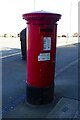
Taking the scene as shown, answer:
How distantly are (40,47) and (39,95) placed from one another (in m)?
0.90

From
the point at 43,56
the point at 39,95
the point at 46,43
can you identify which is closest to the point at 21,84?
the point at 39,95

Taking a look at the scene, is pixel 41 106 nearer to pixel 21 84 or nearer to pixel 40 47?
pixel 40 47

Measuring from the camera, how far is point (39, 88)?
15.0 feet

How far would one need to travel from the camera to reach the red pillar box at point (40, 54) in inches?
172

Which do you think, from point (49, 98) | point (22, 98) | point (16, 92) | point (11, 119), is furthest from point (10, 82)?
point (11, 119)

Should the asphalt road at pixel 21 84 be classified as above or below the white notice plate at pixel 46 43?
below

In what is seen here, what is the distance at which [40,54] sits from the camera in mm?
4484

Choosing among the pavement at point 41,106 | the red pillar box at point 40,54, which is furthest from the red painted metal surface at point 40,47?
the pavement at point 41,106

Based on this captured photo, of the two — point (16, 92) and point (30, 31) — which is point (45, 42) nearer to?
point (30, 31)

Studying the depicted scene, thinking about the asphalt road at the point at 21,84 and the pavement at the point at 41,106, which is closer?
the pavement at the point at 41,106

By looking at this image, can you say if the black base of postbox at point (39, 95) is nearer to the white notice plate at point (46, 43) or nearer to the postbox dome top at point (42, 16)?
the white notice plate at point (46, 43)

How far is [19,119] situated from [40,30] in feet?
5.22

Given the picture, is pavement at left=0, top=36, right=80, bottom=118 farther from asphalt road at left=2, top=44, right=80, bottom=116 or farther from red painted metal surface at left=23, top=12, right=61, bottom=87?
red painted metal surface at left=23, top=12, right=61, bottom=87

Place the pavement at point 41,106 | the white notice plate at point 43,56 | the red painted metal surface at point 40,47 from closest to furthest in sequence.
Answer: the pavement at point 41,106 < the red painted metal surface at point 40,47 < the white notice plate at point 43,56
